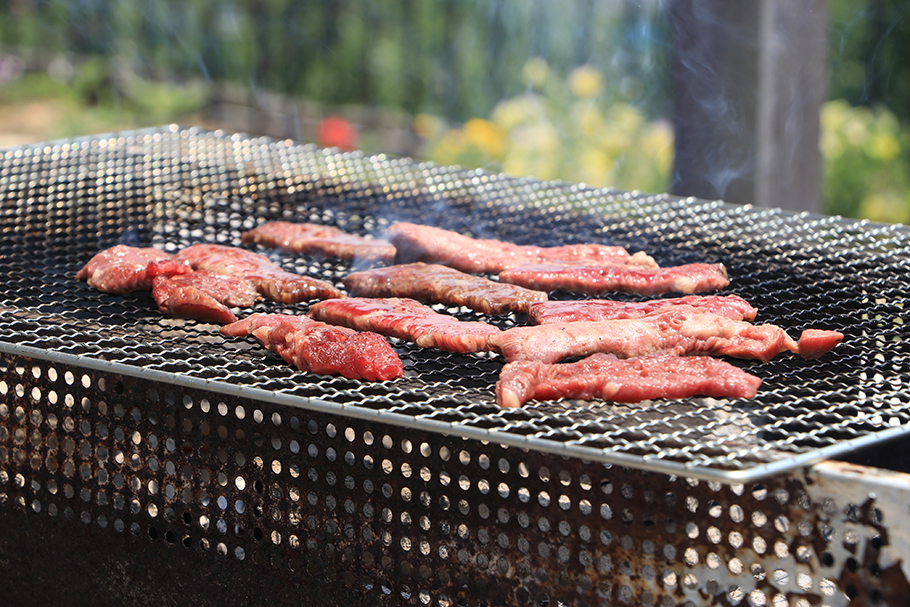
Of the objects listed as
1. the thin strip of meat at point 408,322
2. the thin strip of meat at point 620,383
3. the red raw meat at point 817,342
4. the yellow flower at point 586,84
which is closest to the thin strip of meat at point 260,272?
the thin strip of meat at point 408,322

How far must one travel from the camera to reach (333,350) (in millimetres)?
2762

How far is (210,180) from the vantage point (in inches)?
203

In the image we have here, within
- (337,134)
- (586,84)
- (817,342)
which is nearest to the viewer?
(817,342)

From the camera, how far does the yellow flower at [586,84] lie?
919 cm

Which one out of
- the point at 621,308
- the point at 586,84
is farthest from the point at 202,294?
the point at 586,84

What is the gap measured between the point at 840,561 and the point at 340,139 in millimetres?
9259

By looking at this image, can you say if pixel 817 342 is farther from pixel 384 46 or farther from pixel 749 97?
pixel 384 46

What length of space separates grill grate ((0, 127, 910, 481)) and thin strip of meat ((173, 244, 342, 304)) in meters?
0.07

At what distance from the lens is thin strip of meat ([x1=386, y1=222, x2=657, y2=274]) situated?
3.91 m

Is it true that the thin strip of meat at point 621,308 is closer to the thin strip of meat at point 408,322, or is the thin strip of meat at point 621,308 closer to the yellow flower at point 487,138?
the thin strip of meat at point 408,322

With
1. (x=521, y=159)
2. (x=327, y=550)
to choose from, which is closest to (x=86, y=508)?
(x=327, y=550)

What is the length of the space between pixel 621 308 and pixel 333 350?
1083 mm

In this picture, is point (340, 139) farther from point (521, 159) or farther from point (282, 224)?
point (282, 224)

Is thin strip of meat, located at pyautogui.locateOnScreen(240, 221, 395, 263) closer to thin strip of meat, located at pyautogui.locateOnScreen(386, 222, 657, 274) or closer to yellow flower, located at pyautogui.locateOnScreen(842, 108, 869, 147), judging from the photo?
thin strip of meat, located at pyautogui.locateOnScreen(386, 222, 657, 274)
